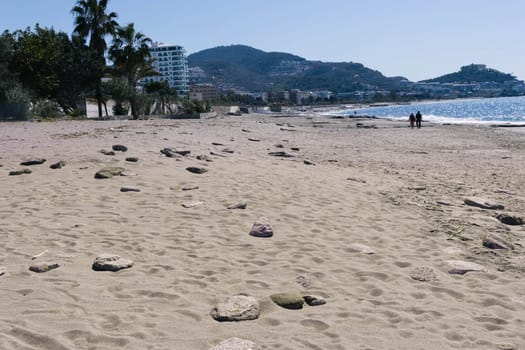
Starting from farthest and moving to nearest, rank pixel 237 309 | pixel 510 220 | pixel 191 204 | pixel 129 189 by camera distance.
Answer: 1. pixel 129 189
2. pixel 191 204
3. pixel 510 220
4. pixel 237 309

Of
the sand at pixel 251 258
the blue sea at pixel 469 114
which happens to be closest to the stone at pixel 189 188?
the sand at pixel 251 258

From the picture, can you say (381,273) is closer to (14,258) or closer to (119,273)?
(119,273)

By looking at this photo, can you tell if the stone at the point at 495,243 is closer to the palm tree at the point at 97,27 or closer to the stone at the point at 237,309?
the stone at the point at 237,309

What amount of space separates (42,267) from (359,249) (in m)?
3.59

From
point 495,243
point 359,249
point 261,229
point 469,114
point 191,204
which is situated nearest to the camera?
point 359,249

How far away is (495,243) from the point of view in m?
6.26

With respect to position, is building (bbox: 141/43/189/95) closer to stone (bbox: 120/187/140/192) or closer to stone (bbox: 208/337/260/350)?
stone (bbox: 120/187/140/192)

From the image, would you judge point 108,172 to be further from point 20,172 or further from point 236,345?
point 236,345

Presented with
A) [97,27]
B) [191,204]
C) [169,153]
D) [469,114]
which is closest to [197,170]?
[169,153]

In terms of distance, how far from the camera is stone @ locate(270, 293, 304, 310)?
425cm

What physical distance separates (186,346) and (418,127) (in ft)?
118

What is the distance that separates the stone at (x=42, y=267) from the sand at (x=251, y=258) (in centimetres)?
6

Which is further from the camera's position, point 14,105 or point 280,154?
point 14,105

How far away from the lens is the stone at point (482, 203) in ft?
27.9
